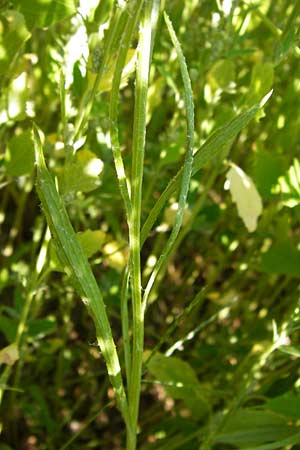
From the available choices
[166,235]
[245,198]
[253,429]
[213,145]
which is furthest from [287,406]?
[166,235]

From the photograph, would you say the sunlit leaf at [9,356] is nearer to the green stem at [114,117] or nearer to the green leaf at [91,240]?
the green leaf at [91,240]

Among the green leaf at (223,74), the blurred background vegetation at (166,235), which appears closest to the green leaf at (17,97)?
the blurred background vegetation at (166,235)

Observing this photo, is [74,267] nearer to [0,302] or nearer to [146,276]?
[146,276]

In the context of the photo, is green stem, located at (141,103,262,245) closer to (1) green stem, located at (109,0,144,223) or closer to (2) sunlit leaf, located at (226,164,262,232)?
(1) green stem, located at (109,0,144,223)

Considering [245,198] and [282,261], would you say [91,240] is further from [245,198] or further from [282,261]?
[282,261]

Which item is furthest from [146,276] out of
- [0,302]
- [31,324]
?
[0,302]
